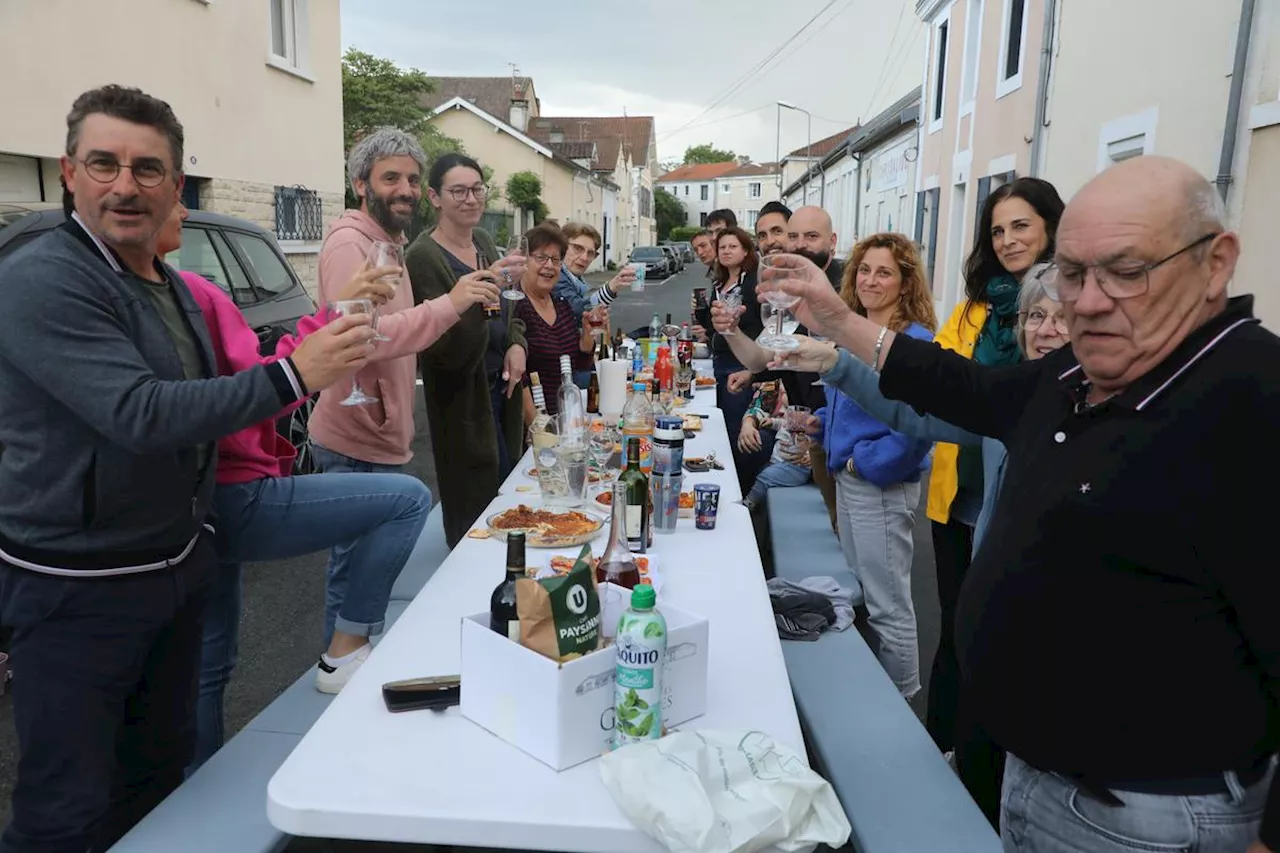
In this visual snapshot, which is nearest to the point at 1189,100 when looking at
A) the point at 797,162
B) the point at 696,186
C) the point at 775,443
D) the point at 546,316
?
the point at 775,443

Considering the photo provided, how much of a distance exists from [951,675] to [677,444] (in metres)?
1.31

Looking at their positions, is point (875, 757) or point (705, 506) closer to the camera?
point (875, 757)

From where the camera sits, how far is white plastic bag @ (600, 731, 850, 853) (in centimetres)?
136

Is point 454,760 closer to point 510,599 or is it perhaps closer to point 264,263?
point 510,599

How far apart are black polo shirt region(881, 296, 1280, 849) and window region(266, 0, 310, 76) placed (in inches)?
512

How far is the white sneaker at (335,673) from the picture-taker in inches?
98.6

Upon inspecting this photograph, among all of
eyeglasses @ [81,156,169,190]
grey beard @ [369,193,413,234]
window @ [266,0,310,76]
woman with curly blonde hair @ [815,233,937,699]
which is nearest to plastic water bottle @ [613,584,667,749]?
eyeglasses @ [81,156,169,190]

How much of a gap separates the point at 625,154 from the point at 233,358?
54651 millimetres

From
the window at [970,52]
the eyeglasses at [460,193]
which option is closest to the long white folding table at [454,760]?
the eyeglasses at [460,193]

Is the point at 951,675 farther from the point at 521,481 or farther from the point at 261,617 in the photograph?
the point at 261,617

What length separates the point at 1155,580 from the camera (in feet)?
4.56

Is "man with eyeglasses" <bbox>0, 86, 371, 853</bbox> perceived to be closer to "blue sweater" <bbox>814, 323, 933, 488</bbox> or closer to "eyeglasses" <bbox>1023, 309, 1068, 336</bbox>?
"eyeglasses" <bbox>1023, 309, 1068, 336</bbox>

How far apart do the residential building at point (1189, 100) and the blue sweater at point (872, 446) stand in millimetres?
2283

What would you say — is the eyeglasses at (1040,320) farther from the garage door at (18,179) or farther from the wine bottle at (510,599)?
the garage door at (18,179)
